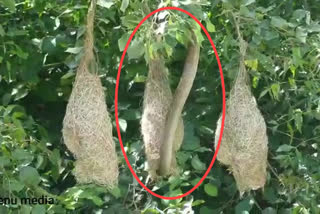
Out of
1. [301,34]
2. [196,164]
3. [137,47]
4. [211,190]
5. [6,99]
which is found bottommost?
[211,190]

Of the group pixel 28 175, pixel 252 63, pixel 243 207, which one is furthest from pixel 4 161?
pixel 243 207

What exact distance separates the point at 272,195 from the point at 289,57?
0.51 meters

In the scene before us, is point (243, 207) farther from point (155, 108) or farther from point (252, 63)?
point (155, 108)

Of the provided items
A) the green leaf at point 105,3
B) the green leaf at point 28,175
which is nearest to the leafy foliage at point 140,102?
the green leaf at point 28,175

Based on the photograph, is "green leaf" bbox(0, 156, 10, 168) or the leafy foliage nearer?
"green leaf" bbox(0, 156, 10, 168)

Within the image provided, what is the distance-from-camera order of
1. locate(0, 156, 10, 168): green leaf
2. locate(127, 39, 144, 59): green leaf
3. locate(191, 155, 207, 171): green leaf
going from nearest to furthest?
locate(127, 39, 144, 59): green leaf, locate(0, 156, 10, 168): green leaf, locate(191, 155, 207, 171): green leaf

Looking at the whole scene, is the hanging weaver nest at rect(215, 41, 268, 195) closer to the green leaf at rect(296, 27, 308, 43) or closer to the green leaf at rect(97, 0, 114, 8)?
the green leaf at rect(296, 27, 308, 43)

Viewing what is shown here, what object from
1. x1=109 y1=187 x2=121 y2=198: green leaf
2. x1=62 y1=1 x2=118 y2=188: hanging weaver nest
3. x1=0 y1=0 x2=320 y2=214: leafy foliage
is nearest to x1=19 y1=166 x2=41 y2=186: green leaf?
x1=0 y1=0 x2=320 y2=214: leafy foliage

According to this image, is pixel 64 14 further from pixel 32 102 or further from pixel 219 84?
pixel 219 84

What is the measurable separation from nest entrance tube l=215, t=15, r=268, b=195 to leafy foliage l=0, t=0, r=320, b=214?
0.09m

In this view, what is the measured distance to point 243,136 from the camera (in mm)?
1761

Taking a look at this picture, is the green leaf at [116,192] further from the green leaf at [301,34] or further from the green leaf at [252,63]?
the green leaf at [301,34]

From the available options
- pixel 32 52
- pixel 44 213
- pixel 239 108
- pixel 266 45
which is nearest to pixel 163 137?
pixel 239 108

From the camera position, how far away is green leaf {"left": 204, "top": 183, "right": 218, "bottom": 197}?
7.00 feet
